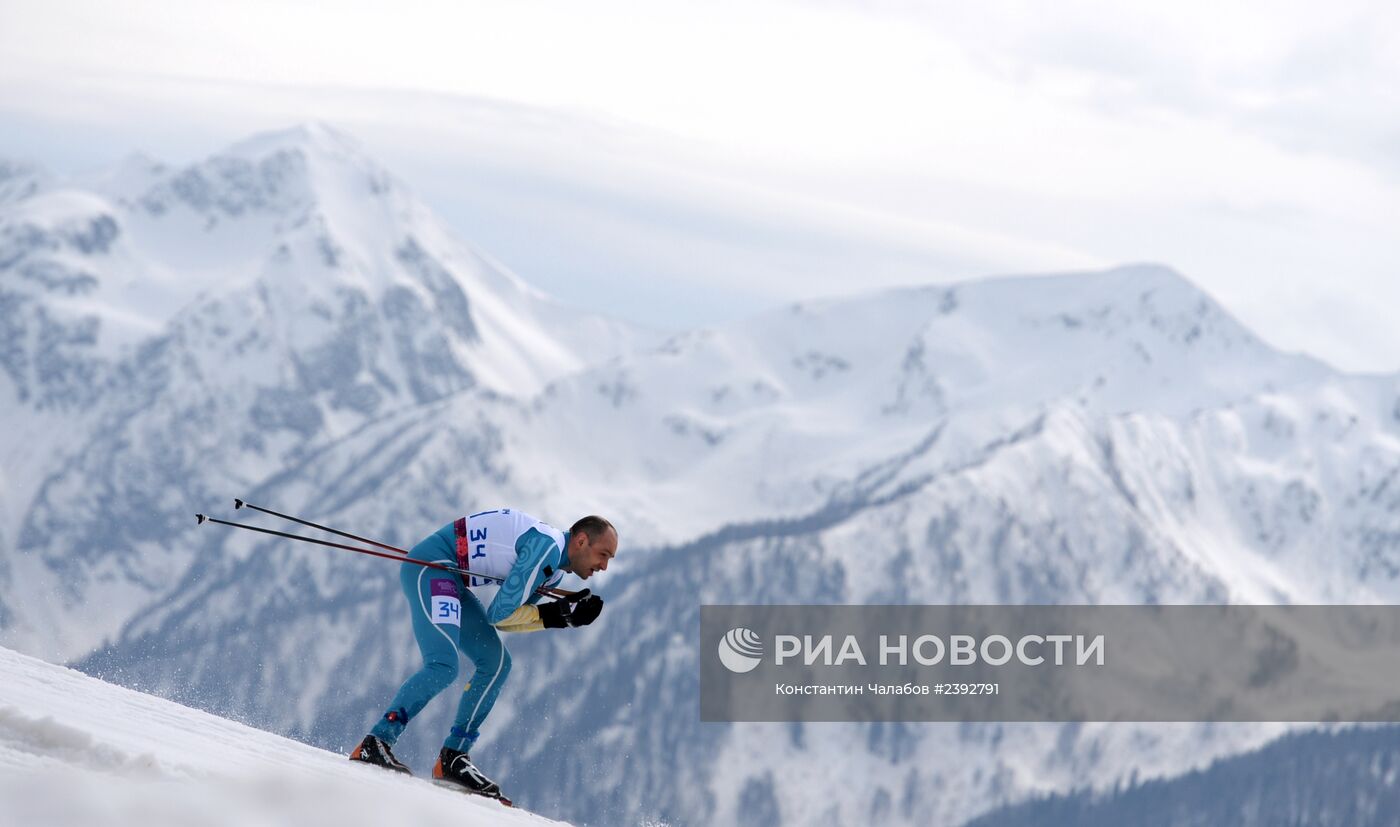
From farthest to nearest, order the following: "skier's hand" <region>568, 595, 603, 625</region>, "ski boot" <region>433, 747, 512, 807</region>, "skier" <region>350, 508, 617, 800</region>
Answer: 1. "ski boot" <region>433, 747, 512, 807</region>
2. "skier's hand" <region>568, 595, 603, 625</region>
3. "skier" <region>350, 508, 617, 800</region>

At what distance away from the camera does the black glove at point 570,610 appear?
14852 mm

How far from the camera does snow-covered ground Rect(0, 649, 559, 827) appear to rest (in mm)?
8188

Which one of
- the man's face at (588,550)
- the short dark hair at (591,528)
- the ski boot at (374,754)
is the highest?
the short dark hair at (591,528)

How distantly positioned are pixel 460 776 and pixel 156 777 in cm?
554

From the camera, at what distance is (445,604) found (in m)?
15.3

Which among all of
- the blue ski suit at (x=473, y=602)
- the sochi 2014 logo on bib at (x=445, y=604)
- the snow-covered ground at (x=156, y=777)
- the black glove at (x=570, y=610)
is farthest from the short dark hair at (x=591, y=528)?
the snow-covered ground at (x=156, y=777)

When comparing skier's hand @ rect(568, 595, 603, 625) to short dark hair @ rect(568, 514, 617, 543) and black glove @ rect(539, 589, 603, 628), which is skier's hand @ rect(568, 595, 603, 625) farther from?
short dark hair @ rect(568, 514, 617, 543)

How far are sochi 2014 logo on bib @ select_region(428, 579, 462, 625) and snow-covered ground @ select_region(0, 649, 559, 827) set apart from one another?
1594mm

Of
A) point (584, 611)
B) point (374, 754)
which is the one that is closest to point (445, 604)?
point (584, 611)

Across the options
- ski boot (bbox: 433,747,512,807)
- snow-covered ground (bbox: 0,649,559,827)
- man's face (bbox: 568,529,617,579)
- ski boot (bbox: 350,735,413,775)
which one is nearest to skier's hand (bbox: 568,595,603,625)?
man's face (bbox: 568,529,617,579)

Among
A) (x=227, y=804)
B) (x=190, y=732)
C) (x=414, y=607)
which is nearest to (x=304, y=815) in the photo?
(x=227, y=804)

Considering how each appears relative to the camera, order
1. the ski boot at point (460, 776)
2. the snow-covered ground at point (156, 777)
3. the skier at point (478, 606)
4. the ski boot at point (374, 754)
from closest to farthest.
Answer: the snow-covered ground at point (156, 777) → the ski boot at point (374, 754) → the skier at point (478, 606) → the ski boot at point (460, 776)

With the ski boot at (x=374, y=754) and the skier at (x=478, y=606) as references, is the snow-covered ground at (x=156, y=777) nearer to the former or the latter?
the ski boot at (x=374, y=754)

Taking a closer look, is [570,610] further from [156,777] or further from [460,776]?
[156,777]
